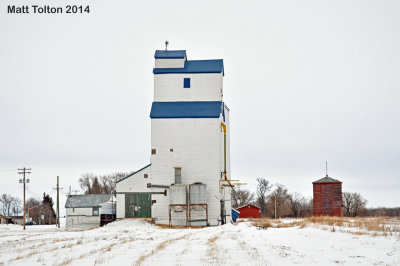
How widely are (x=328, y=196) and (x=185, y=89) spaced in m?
30.6

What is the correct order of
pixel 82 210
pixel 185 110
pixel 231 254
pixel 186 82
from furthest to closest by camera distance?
pixel 82 210
pixel 186 82
pixel 185 110
pixel 231 254

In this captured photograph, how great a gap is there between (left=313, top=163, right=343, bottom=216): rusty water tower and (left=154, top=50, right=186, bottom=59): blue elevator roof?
99.8ft

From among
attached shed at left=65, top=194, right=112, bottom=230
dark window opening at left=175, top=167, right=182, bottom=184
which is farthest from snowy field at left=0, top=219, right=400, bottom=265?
attached shed at left=65, top=194, right=112, bottom=230

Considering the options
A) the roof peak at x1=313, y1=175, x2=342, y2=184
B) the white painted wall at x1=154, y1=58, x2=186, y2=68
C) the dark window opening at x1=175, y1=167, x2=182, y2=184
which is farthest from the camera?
the roof peak at x1=313, y1=175, x2=342, y2=184

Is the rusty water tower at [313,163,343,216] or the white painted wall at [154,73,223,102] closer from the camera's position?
the white painted wall at [154,73,223,102]

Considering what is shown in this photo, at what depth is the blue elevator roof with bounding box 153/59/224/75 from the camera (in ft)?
145

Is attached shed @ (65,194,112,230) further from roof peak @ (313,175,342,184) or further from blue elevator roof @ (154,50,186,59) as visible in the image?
blue elevator roof @ (154,50,186,59)

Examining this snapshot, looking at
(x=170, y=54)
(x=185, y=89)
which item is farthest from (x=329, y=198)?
(x=170, y=54)

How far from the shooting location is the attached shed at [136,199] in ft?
157

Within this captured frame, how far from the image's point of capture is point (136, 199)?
48.0 meters

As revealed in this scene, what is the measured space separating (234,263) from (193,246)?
5.21 meters

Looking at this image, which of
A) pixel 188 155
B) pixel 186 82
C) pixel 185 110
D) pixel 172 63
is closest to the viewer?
pixel 188 155

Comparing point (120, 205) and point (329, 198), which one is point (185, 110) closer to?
point (120, 205)

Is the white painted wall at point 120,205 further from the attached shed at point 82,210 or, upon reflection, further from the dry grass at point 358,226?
the attached shed at point 82,210
